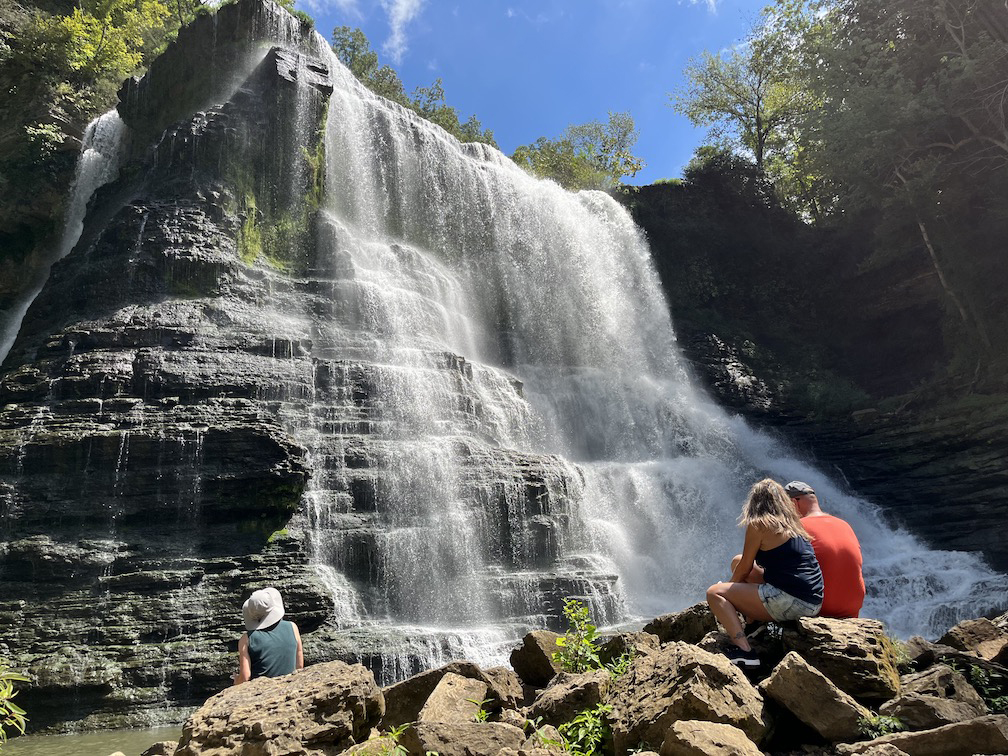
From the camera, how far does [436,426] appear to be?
14.7m

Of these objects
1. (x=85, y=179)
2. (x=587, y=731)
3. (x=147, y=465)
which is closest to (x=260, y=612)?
(x=587, y=731)

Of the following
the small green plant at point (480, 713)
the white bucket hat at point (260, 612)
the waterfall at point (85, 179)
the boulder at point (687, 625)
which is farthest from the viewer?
the waterfall at point (85, 179)

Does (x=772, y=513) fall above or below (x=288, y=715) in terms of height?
above

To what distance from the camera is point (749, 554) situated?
4.67 m

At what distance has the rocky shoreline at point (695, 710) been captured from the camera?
335 cm

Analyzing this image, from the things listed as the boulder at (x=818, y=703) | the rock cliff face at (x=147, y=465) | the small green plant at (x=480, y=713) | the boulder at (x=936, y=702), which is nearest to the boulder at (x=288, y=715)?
the small green plant at (x=480, y=713)

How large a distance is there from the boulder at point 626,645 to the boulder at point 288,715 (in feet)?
7.00

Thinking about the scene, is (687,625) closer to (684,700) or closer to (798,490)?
(798,490)

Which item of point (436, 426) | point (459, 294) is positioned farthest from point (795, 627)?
point (459, 294)

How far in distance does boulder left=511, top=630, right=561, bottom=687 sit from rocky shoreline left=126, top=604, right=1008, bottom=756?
4.25ft

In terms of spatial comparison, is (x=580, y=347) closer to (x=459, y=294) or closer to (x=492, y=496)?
(x=459, y=294)

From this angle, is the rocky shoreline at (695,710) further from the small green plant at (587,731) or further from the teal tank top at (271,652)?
the teal tank top at (271,652)

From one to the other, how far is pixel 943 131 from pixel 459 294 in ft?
51.3

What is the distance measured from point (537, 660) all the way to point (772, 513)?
249 cm
